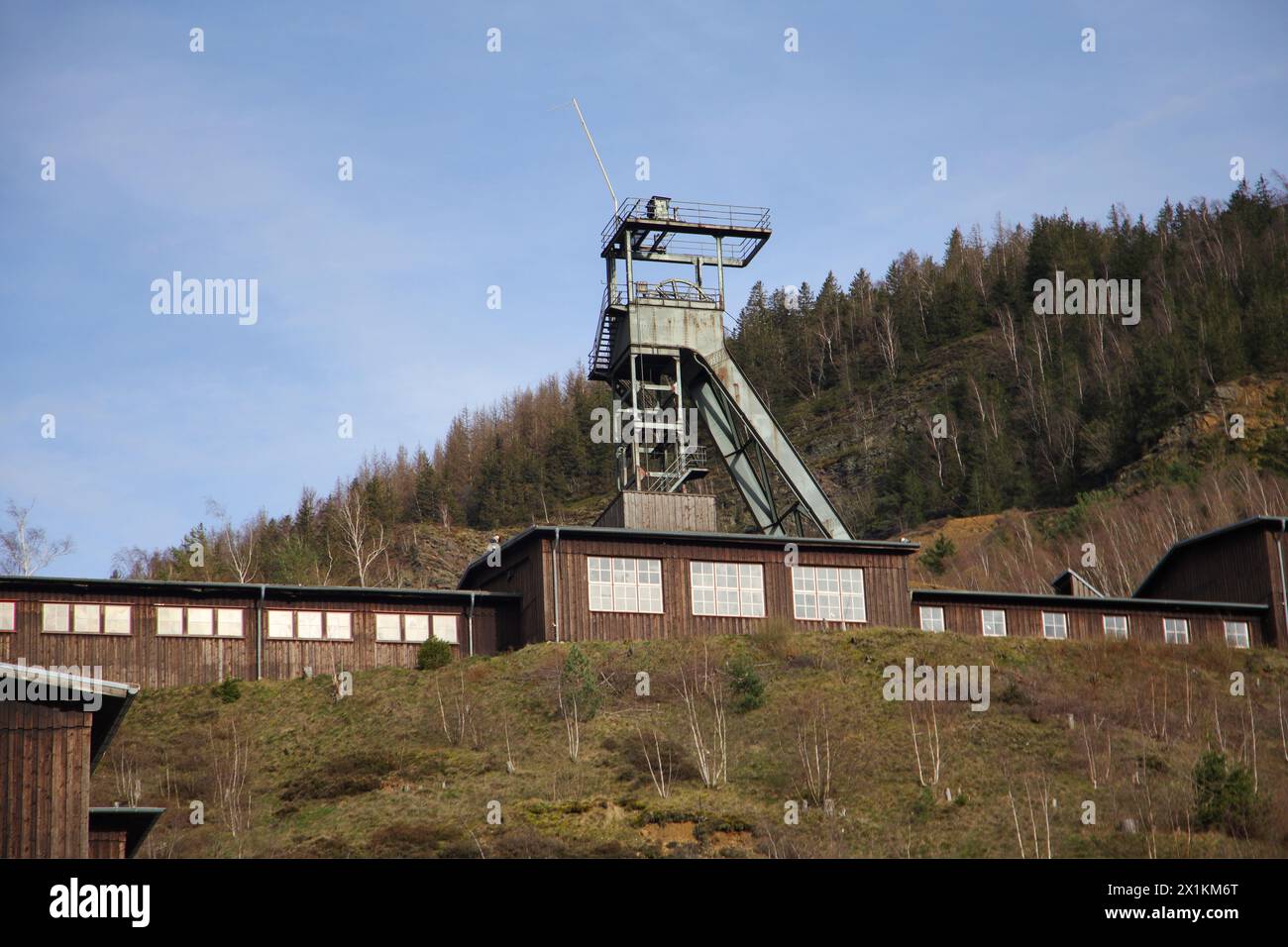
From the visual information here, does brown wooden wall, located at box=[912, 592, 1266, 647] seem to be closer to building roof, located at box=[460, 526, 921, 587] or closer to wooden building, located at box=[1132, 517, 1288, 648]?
wooden building, located at box=[1132, 517, 1288, 648]

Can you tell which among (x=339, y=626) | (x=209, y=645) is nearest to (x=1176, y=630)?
(x=339, y=626)

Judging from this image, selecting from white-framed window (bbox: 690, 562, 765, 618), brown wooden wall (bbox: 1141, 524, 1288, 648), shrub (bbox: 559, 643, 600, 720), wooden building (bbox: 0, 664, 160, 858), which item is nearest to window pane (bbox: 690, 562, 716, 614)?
white-framed window (bbox: 690, 562, 765, 618)

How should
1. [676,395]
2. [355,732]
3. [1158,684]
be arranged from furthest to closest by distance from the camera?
[676,395] < [1158,684] < [355,732]

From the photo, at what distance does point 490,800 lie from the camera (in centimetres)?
2914

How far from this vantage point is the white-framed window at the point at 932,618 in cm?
4378

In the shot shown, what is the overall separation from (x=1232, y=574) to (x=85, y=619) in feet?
113

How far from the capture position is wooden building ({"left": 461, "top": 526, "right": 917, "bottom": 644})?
39844mm
